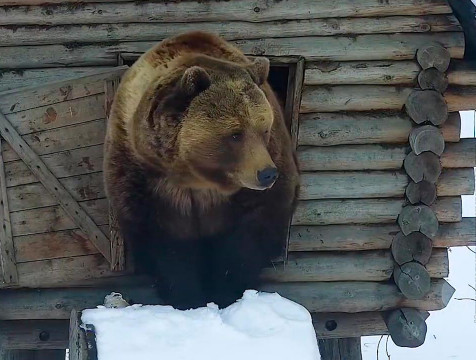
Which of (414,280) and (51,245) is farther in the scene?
(414,280)

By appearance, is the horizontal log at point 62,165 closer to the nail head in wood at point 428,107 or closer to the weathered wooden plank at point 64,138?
the weathered wooden plank at point 64,138

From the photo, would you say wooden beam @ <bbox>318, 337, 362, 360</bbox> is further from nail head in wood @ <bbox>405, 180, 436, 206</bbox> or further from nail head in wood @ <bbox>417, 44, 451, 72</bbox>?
nail head in wood @ <bbox>417, 44, 451, 72</bbox>

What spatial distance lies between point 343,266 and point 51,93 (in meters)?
2.18

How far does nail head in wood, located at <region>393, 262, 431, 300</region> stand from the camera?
5812 millimetres

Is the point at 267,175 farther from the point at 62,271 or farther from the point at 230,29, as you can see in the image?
the point at 62,271

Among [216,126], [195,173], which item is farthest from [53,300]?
[216,126]

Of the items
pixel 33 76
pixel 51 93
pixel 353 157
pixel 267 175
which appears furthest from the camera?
pixel 353 157

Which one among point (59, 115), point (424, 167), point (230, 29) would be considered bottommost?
point (424, 167)

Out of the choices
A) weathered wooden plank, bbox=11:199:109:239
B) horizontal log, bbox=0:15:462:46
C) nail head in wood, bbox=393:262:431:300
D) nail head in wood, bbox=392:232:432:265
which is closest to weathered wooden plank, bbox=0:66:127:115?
horizontal log, bbox=0:15:462:46

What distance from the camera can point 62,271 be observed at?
18.6 ft

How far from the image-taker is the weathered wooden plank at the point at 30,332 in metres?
5.98

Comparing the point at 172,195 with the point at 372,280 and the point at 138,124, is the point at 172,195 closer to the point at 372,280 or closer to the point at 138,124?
the point at 138,124

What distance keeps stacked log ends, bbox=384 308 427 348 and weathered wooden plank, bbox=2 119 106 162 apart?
2268 mm

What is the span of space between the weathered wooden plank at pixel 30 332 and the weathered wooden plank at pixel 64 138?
1.18 m
